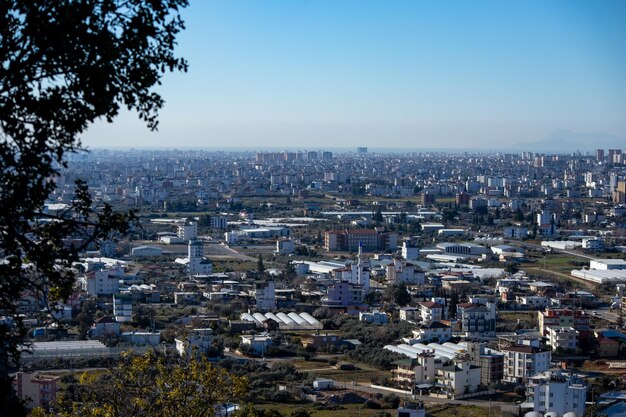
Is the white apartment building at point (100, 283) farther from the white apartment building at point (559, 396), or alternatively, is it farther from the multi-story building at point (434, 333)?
the white apartment building at point (559, 396)

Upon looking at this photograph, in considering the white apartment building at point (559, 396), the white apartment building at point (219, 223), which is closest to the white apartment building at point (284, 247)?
the white apartment building at point (219, 223)

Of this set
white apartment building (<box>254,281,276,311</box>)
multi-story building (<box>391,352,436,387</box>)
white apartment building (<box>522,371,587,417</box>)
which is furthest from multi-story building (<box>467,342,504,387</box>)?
white apartment building (<box>254,281,276,311</box>)

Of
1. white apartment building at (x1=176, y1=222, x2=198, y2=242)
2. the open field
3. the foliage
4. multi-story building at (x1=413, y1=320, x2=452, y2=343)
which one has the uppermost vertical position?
the foliage

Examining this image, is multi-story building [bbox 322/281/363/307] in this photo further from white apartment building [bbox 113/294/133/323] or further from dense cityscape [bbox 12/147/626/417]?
white apartment building [bbox 113/294/133/323]

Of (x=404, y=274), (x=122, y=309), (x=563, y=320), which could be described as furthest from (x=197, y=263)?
(x=563, y=320)

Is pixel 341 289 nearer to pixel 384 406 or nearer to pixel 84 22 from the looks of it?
pixel 384 406

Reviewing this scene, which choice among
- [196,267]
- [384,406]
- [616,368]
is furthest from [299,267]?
[384,406]

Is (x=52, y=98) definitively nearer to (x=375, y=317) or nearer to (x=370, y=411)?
(x=370, y=411)
